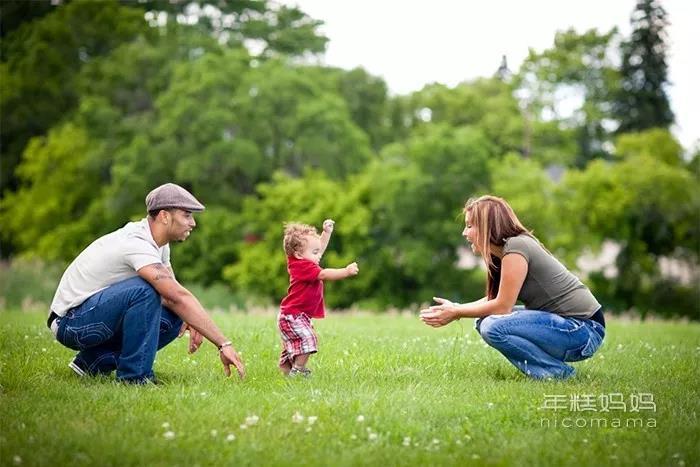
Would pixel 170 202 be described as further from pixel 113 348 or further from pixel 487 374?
pixel 487 374

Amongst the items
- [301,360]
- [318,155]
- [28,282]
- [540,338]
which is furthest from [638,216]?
[301,360]

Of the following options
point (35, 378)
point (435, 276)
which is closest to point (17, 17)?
point (435, 276)

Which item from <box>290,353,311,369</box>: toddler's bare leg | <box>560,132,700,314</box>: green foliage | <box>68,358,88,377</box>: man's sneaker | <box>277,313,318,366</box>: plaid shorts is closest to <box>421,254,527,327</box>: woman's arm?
<box>277,313,318,366</box>: plaid shorts

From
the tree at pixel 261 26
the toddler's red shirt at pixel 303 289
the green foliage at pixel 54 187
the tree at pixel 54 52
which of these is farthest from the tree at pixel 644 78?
the toddler's red shirt at pixel 303 289

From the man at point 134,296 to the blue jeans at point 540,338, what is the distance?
233 centimetres

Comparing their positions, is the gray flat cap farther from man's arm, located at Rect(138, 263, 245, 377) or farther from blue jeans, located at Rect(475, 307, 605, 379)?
blue jeans, located at Rect(475, 307, 605, 379)

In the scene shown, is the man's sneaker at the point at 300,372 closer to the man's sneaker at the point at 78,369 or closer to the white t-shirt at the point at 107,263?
the white t-shirt at the point at 107,263

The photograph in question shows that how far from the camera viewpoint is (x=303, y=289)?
795cm

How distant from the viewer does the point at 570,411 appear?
21.9ft

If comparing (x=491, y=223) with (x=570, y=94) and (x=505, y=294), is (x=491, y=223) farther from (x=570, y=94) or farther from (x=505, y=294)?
(x=570, y=94)

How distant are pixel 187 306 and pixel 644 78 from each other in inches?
1872

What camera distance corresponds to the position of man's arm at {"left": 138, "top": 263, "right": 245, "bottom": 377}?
A: 23.0ft

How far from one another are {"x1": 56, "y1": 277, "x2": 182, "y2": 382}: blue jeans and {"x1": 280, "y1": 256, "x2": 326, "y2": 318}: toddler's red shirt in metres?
1.22

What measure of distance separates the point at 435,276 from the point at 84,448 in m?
31.5
